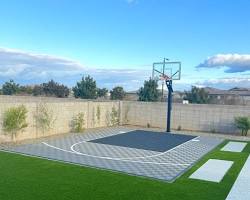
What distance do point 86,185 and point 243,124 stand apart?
42.3ft

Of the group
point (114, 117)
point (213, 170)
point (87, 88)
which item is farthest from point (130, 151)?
point (87, 88)

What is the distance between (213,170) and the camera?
934cm

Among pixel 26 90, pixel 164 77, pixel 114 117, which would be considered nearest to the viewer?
pixel 164 77

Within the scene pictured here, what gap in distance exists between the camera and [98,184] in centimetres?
748

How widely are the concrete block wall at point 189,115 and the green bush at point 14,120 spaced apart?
9.37m

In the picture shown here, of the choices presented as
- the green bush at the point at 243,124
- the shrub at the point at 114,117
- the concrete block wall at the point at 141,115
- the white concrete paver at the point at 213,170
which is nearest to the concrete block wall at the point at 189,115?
the concrete block wall at the point at 141,115

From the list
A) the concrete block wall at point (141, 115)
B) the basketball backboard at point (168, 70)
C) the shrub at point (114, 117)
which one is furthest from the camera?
the shrub at point (114, 117)

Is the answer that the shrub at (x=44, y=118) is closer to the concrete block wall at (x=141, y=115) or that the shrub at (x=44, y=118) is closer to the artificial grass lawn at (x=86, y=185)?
the concrete block wall at (x=141, y=115)

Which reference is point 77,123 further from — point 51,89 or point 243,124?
point 51,89

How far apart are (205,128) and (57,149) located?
10596 mm

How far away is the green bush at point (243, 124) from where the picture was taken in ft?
57.5

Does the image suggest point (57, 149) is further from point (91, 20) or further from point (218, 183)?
point (91, 20)

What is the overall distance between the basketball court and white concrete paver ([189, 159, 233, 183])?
18.8 inches

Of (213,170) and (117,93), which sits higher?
(117,93)
